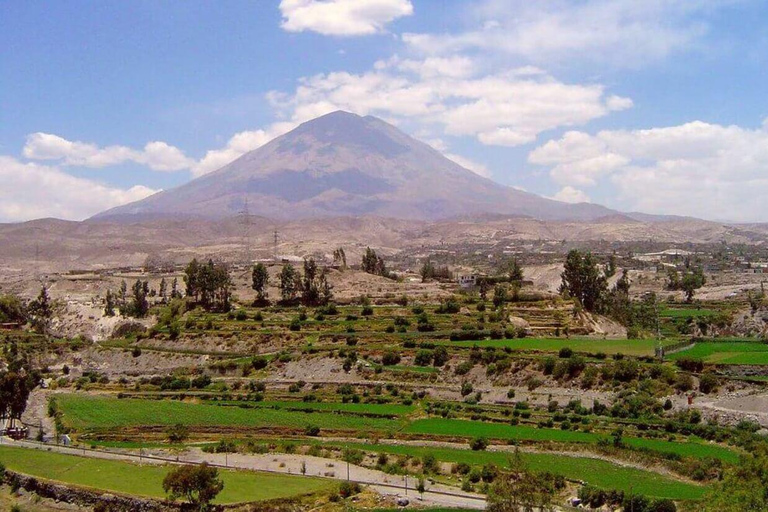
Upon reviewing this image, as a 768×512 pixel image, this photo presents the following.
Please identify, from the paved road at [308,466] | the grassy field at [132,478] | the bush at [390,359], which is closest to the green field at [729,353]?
the bush at [390,359]

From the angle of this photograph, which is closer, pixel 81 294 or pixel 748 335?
pixel 748 335

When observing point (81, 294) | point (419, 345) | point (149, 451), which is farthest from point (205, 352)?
point (81, 294)

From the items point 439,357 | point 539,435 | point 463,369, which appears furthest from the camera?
point 439,357

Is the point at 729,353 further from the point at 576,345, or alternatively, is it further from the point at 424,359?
the point at 424,359

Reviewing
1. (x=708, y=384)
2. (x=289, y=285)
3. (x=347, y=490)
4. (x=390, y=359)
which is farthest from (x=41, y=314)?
(x=708, y=384)

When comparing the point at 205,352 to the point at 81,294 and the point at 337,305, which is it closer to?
the point at 337,305
